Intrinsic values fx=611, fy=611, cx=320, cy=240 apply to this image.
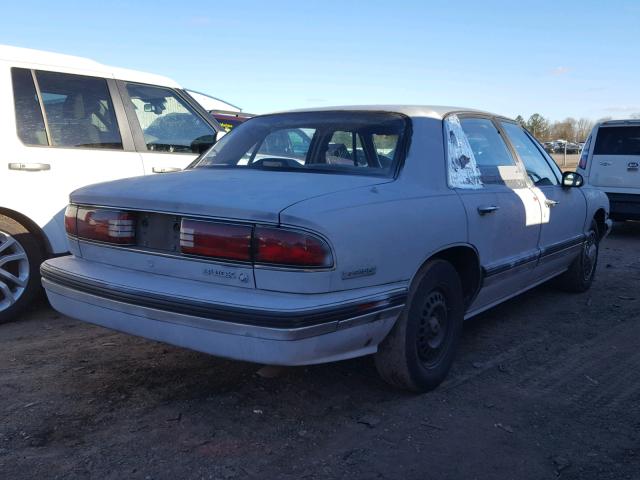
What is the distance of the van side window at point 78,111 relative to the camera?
4666mm

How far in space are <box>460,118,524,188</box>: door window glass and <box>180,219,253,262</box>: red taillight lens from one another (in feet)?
5.92

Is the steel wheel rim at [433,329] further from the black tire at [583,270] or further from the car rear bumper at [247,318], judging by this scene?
the black tire at [583,270]

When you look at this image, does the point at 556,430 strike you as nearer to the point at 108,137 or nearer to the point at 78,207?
the point at 78,207

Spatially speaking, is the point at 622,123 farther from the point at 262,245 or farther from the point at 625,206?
the point at 262,245

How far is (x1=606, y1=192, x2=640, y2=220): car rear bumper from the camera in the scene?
30.0 ft

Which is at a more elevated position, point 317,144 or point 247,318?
point 317,144

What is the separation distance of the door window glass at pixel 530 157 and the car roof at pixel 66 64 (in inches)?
122

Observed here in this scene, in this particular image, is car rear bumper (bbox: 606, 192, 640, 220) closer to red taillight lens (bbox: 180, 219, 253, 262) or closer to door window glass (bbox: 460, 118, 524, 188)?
door window glass (bbox: 460, 118, 524, 188)

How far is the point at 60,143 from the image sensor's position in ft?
15.3

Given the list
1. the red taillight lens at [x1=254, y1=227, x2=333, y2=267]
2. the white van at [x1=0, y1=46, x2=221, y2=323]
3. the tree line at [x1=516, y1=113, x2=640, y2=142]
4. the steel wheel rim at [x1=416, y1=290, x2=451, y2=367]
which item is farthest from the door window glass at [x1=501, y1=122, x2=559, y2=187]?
the tree line at [x1=516, y1=113, x2=640, y2=142]

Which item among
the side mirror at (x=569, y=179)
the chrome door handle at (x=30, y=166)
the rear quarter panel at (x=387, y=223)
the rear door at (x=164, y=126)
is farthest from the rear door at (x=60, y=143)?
the side mirror at (x=569, y=179)

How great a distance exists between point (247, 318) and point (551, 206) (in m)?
2.95

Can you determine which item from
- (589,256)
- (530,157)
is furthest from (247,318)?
(589,256)

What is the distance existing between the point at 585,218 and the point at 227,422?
152 inches
